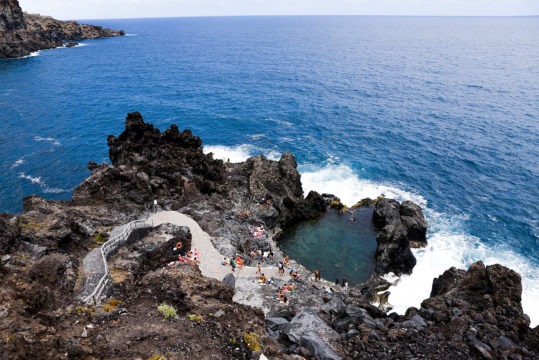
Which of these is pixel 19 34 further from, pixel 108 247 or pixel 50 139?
pixel 108 247

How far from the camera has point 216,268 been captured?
3575cm

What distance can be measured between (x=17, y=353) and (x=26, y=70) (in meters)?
144

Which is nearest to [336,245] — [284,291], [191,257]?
[284,291]

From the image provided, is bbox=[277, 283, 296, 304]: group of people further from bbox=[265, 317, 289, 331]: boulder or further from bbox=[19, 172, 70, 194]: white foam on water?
bbox=[19, 172, 70, 194]: white foam on water

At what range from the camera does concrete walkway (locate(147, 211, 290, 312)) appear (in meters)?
32.5

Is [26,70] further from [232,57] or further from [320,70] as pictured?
[320,70]

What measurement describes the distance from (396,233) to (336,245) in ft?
25.2

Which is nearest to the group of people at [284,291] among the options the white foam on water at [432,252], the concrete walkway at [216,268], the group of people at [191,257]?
the concrete walkway at [216,268]

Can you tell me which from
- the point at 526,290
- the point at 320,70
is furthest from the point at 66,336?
the point at 320,70

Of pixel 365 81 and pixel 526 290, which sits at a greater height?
pixel 365 81

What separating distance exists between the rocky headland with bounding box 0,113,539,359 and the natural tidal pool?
1.54 metres

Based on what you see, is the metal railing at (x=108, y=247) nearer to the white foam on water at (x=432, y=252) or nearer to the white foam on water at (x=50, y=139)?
the white foam on water at (x=432, y=252)

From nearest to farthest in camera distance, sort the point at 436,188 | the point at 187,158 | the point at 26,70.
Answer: the point at 187,158 → the point at 436,188 → the point at 26,70

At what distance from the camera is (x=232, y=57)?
536ft
